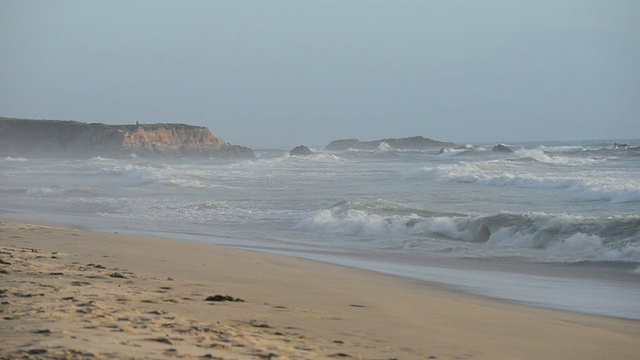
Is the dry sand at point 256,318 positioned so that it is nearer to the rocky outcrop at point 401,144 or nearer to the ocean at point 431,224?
the ocean at point 431,224

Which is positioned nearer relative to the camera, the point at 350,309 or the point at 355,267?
the point at 350,309

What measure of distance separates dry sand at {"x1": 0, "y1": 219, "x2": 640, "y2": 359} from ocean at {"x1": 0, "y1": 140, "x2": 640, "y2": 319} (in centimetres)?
141

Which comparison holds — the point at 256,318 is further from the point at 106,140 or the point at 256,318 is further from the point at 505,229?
the point at 106,140

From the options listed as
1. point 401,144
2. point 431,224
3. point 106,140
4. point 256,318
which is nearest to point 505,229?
point 431,224

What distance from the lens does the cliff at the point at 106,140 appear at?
74.0 meters

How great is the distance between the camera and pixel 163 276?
8.20 metres

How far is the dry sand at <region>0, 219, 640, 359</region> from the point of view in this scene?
15.0 feet

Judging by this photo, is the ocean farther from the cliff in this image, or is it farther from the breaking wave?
the cliff

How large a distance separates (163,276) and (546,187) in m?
20.1

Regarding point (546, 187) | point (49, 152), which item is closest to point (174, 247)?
point (546, 187)

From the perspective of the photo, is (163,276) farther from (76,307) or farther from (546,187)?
(546,187)

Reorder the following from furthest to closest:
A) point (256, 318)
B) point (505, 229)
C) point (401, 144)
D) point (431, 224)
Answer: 1. point (401, 144)
2. point (431, 224)
3. point (505, 229)
4. point (256, 318)

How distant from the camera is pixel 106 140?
7444 cm

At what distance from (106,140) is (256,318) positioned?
235 ft
